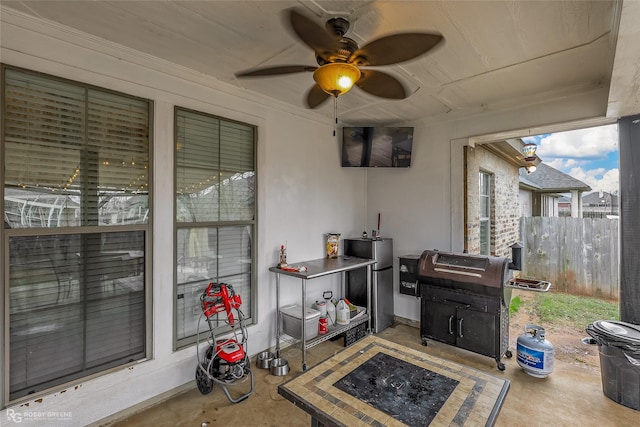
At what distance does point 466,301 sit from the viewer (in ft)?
10.0

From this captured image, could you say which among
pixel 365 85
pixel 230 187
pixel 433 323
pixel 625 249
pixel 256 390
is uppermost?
pixel 365 85

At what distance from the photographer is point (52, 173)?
197cm

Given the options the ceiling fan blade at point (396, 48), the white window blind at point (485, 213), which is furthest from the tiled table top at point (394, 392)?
the white window blind at point (485, 213)

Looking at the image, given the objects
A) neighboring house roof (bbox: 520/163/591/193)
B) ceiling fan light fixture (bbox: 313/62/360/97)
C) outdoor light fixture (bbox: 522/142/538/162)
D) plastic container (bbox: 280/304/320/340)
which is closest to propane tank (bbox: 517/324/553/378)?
plastic container (bbox: 280/304/320/340)

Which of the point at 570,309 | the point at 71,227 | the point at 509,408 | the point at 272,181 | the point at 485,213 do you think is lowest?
the point at 509,408

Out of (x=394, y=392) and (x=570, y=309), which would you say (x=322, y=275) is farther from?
(x=570, y=309)

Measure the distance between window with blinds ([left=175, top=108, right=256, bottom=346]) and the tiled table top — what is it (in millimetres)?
1456

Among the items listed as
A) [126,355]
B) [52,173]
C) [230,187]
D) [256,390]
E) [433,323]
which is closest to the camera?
[52,173]

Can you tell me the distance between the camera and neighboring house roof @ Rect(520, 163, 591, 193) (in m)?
6.96

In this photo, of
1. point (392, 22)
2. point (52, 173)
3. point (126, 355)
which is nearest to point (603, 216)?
point (392, 22)

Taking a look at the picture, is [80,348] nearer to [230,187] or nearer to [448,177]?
[230,187]

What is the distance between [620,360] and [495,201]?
9.11 feet

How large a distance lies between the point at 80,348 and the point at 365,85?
9.21 feet

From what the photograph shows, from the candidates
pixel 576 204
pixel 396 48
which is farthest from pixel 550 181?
pixel 396 48
